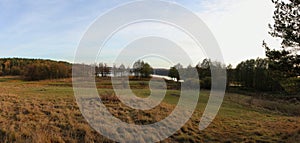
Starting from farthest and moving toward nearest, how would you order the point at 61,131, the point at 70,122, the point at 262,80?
the point at 262,80 → the point at 70,122 → the point at 61,131

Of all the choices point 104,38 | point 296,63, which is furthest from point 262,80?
point 104,38

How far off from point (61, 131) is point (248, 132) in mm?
9947

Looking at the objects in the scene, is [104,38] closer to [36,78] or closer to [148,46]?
[148,46]

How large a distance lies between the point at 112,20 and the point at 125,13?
1.18 m

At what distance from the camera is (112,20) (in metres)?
10.9

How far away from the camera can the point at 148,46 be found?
44.9 feet

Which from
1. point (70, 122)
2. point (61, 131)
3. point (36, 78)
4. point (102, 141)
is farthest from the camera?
point (36, 78)

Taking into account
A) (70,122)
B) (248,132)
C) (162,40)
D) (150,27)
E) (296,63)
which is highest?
(150,27)

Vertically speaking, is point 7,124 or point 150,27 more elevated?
point 150,27

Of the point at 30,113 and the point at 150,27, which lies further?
the point at 150,27

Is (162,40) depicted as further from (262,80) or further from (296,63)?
(262,80)

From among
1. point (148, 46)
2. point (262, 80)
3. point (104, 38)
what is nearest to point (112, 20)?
point (104, 38)

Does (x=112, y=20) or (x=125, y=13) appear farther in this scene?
(x=125, y=13)

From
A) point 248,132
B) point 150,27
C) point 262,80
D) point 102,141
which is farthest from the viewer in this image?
point 262,80
